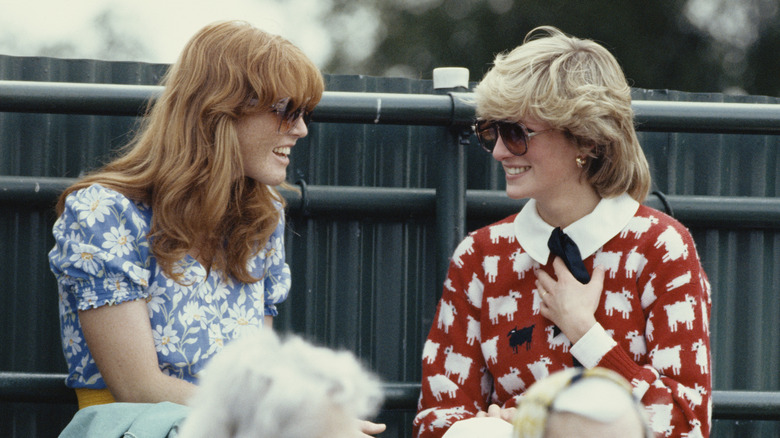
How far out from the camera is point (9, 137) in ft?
10.2

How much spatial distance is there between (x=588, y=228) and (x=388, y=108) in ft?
2.47

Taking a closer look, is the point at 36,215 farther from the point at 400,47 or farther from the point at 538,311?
the point at 400,47

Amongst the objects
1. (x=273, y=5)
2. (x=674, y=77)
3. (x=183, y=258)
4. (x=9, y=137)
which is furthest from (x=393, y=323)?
(x=273, y=5)

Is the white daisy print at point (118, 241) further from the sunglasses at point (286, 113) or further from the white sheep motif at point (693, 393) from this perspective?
the white sheep motif at point (693, 393)

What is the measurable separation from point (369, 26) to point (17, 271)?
51.5 feet

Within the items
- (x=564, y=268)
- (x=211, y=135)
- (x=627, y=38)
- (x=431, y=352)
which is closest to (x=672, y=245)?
(x=564, y=268)

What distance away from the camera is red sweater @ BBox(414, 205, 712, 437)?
2.46 meters

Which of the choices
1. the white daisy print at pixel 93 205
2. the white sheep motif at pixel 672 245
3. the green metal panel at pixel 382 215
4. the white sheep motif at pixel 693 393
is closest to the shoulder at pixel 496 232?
the green metal panel at pixel 382 215

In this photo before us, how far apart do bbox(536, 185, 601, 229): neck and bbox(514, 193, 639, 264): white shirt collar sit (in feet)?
0.13

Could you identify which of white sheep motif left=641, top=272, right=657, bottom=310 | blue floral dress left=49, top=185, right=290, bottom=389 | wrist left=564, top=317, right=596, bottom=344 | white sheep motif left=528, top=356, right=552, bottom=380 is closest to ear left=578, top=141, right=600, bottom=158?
white sheep motif left=641, top=272, right=657, bottom=310

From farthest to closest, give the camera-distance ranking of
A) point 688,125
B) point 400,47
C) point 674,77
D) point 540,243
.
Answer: point 400,47
point 674,77
point 688,125
point 540,243

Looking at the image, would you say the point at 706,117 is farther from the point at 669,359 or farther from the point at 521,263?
the point at 669,359

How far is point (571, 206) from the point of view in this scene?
2746 millimetres

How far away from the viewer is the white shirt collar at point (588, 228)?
2.64 meters
